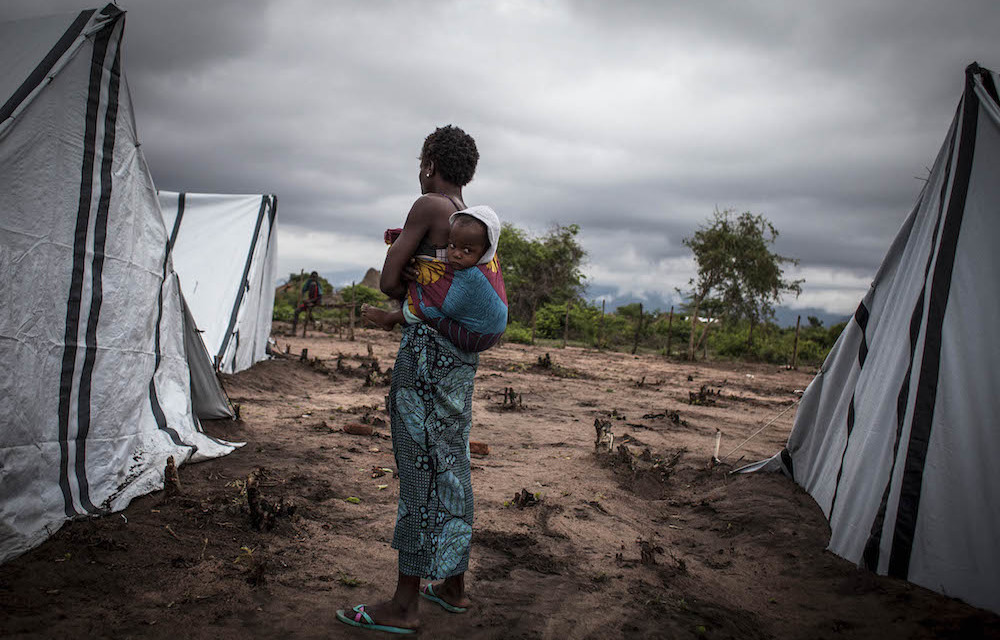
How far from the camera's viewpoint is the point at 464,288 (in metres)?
2.14

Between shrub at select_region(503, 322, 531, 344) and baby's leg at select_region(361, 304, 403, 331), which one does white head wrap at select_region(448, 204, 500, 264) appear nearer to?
baby's leg at select_region(361, 304, 403, 331)

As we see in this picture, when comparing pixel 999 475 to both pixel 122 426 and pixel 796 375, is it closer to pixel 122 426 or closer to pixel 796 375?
pixel 122 426

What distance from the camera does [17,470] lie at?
264cm

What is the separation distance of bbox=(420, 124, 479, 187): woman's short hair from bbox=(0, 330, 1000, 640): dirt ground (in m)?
1.77

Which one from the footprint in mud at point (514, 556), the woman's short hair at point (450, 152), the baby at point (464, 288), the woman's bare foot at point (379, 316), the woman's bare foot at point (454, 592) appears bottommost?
the footprint in mud at point (514, 556)

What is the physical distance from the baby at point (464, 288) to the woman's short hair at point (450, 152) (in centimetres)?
→ 25

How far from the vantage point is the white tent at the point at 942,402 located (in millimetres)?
2443

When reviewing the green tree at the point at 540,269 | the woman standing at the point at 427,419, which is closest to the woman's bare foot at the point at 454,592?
the woman standing at the point at 427,419

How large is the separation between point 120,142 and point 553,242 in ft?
86.2

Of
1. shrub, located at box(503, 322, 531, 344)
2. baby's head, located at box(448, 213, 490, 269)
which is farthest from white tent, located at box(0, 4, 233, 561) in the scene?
shrub, located at box(503, 322, 531, 344)

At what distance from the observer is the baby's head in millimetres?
2057

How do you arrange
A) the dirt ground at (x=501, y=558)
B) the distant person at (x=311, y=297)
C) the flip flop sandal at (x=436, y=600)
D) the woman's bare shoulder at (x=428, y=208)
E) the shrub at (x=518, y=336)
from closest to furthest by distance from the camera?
the woman's bare shoulder at (x=428, y=208) < the dirt ground at (x=501, y=558) < the flip flop sandal at (x=436, y=600) < the distant person at (x=311, y=297) < the shrub at (x=518, y=336)

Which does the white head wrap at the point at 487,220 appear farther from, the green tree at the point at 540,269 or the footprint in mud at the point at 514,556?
the green tree at the point at 540,269

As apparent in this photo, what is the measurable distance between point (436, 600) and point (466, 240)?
151 centimetres
